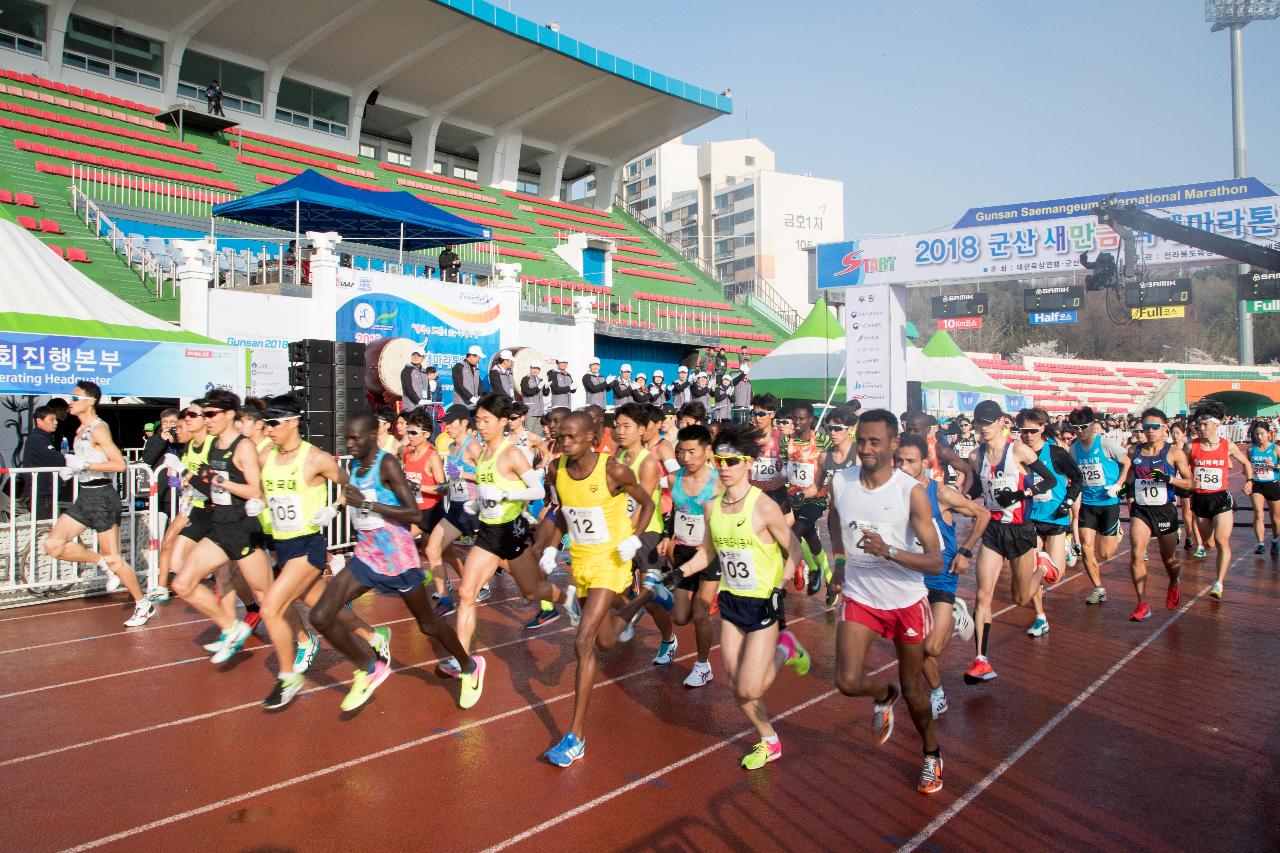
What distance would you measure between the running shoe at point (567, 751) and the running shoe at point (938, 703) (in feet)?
7.68

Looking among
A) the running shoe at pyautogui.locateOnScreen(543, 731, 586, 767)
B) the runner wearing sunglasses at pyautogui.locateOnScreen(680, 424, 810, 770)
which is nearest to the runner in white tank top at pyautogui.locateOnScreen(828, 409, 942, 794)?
the runner wearing sunglasses at pyautogui.locateOnScreen(680, 424, 810, 770)

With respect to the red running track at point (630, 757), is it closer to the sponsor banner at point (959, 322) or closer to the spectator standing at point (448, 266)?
the spectator standing at point (448, 266)

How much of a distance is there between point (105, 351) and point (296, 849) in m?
8.45

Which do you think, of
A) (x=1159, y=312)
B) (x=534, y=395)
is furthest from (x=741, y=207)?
(x=534, y=395)

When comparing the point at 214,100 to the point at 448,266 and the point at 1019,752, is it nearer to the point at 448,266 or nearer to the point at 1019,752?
the point at 448,266

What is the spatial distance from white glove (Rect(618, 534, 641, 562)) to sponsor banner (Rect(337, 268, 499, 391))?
14.2 meters

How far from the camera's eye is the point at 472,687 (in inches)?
258

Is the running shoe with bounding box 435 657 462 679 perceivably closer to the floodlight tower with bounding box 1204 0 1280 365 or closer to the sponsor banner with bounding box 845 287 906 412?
the sponsor banner with bounding box 845 287 906 412

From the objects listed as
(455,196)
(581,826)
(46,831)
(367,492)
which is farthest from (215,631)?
(455,196)

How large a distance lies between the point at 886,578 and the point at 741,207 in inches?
3499

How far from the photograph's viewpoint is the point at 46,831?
4.67 metres

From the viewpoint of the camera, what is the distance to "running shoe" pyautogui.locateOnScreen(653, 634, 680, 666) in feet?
25.1

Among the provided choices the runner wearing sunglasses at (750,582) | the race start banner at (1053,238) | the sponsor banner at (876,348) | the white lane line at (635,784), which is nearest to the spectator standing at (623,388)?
the sponsor banner at (876,348)

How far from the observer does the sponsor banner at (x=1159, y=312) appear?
2198 centimetres
